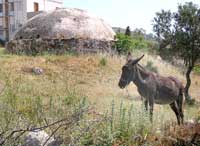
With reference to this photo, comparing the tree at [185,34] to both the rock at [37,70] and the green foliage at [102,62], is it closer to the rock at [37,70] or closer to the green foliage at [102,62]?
the green foliage at [102,62]

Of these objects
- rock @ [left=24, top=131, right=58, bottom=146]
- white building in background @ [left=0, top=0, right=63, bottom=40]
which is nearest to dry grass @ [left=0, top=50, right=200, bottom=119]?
rock @ [left=24, top=131, right=58, bottom=146]

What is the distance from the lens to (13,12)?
5444 centimetres

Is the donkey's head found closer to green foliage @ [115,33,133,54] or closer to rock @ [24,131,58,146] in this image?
rock @ [24,131,58,146]

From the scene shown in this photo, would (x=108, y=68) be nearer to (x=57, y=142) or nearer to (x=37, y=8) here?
(x=57, y=142)

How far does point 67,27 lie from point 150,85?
14.6 metres

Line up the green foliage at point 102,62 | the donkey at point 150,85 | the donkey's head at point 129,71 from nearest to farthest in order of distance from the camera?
1. the donkey's head at point 129,71
2. the donkey at point 150,85
3. the green foliage at point 102,62

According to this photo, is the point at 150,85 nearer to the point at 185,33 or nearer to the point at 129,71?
the point at 129,71

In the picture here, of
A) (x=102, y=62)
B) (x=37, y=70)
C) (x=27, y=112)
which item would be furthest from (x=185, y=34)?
(x=27, y=112)

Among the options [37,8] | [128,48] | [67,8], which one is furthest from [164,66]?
[37,8]

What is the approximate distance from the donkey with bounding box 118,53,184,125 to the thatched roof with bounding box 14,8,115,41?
514 inches

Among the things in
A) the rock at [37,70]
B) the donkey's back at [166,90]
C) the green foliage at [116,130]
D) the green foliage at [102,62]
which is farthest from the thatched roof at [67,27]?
the green foliage at [116,130]

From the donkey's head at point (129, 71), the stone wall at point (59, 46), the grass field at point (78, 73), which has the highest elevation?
the donkey's head at point (129, 71)

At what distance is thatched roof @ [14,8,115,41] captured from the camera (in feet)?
75.9

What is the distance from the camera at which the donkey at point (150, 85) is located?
9227 mm
